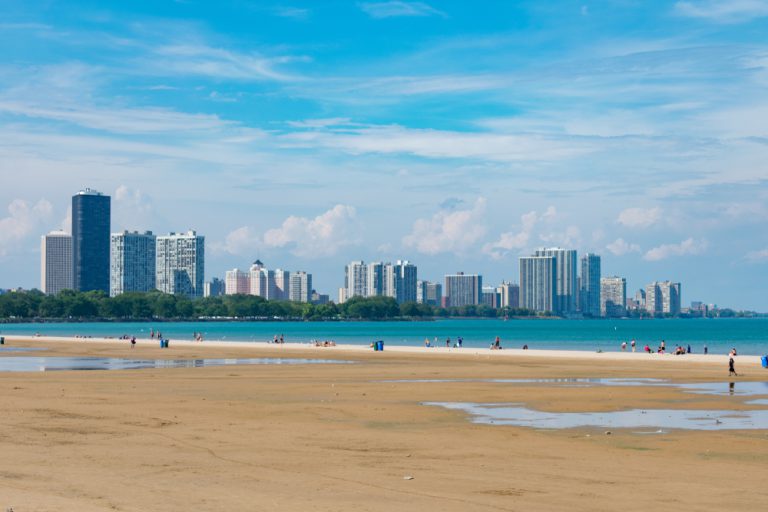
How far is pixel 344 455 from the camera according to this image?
874 inches

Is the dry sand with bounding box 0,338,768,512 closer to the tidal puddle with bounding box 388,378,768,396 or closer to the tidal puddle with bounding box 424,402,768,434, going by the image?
the tidal puddle with bounding box 424,402,768,434

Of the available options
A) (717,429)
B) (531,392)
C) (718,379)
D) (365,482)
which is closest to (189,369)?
(531,392)

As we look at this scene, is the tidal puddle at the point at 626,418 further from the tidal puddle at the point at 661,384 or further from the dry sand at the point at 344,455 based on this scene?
the tidal puddle at the point at 661,384

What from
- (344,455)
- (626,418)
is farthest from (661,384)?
(344,455)

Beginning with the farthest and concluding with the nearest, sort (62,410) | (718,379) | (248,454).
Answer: (718,379), (62,410), (248,454)

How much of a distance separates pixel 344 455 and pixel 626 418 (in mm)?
12228

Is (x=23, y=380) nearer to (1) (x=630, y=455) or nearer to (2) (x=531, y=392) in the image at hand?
(2) (x=531, y=392)

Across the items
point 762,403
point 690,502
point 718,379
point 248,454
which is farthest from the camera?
point 718,379

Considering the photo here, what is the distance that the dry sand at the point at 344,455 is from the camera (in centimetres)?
1686

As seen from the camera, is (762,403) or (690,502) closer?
(690,502)

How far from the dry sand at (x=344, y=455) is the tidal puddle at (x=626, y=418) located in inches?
45.9

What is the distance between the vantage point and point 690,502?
55.1ft

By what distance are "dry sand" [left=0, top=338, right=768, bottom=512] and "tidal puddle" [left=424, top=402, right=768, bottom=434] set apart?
1.17 metres

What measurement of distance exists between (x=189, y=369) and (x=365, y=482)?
45.1m
